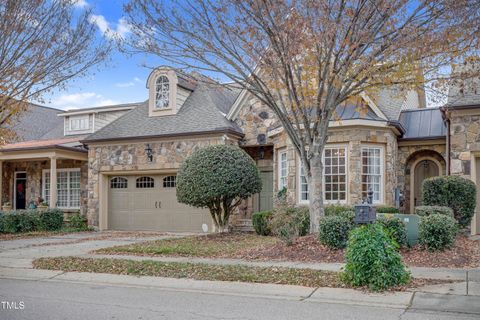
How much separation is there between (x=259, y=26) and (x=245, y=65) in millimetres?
1042

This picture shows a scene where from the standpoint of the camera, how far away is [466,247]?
11492 mm

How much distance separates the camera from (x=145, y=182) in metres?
20.0

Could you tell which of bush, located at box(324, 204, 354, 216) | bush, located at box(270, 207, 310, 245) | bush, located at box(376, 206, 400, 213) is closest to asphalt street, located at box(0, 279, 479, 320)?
bush, located at box(270, 207, 310, 245)

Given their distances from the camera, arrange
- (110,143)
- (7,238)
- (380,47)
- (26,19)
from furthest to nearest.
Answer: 1. (110,143)
2. (7,238)
3. (26,19)
4. (380,47)

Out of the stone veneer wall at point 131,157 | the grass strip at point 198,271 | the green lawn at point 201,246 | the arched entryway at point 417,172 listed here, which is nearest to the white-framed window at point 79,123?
the stone veneer wall at point 131,157

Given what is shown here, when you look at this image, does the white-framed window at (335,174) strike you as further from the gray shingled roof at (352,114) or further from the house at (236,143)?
the gray shingled roof at (352,114)

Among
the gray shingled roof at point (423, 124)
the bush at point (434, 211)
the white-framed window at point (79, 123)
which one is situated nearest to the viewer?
the bush at point (434, 211)

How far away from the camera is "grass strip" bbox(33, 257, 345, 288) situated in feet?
28.0

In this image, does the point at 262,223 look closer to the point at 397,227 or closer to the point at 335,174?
the point at 335,174

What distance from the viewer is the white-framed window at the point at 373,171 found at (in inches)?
621

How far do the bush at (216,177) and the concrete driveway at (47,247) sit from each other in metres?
2.34

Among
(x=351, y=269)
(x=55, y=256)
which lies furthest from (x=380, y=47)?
(x=55, y=256)

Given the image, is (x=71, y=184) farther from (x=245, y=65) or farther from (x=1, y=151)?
(x=245, y=65)

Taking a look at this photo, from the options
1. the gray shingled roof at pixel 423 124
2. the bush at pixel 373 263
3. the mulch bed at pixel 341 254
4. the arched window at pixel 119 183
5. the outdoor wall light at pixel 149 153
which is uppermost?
the gray shingled roof at pixel 423 124
